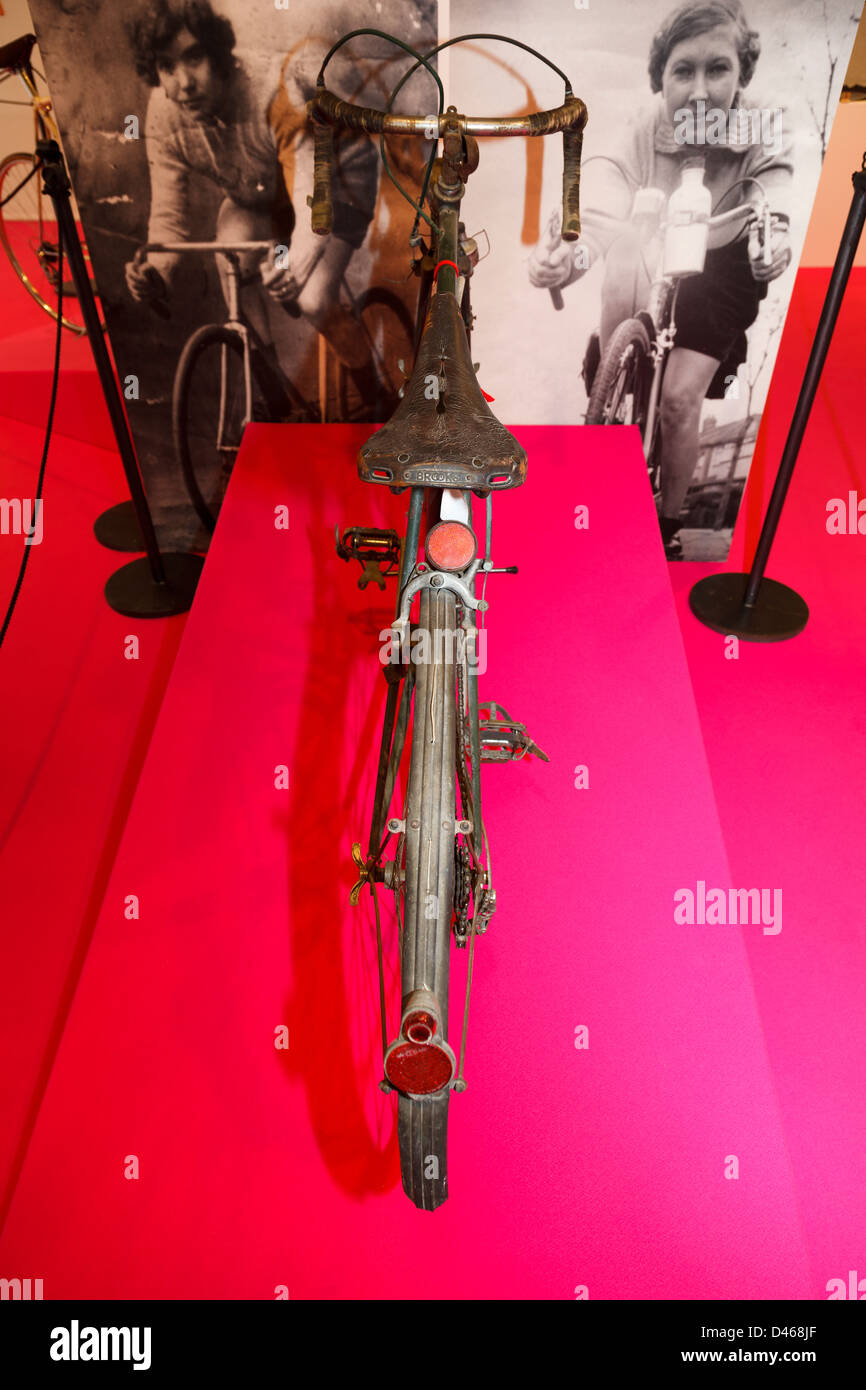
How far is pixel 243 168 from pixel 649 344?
168 centimetres

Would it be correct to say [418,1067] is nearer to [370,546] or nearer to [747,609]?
[370,546]

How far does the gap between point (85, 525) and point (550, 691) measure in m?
2.51

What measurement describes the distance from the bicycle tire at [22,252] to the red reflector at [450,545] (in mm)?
3183

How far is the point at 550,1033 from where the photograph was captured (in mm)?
2135

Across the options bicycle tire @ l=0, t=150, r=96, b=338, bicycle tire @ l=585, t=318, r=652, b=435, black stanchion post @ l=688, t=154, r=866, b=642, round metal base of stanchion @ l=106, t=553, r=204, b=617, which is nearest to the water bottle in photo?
bicycle tire @ l=585, t=318, r=652, b=435

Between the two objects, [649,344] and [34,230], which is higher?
[34,230]

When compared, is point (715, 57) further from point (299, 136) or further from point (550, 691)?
point (550, 691)

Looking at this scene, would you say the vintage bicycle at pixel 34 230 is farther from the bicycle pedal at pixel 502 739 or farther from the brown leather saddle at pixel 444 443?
the bicycle pedal at pixel 502 739

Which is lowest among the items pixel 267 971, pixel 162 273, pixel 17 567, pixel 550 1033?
pixel 550 1033

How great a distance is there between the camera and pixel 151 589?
372 centimetres

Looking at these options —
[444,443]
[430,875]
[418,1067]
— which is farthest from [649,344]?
[418,1067]
